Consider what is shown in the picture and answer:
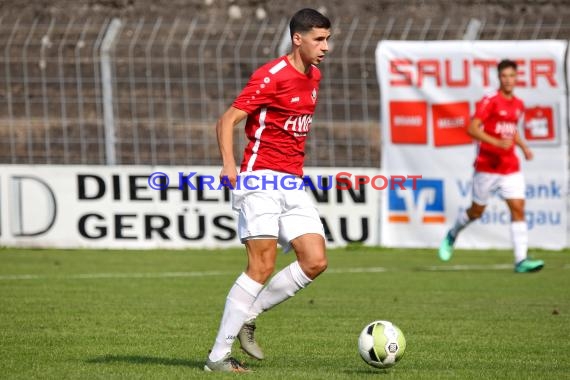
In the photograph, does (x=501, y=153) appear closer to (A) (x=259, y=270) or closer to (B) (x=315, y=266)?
(B) (x=315, y=266)

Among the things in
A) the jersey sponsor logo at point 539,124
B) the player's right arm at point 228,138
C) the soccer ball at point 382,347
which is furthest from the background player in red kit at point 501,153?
the player's right arm at point 228,138

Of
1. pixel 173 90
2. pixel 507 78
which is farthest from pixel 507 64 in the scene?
pixel 173 90

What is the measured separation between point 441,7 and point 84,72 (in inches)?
240

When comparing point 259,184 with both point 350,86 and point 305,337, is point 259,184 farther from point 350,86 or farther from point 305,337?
point 350,86

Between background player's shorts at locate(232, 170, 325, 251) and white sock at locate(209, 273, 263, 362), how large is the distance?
10.8 inches

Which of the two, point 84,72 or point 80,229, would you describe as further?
point 84,72

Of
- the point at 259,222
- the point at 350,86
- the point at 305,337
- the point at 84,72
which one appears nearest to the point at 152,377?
the point at 259,222

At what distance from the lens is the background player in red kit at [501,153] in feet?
46.6

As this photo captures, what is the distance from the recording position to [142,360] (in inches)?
302

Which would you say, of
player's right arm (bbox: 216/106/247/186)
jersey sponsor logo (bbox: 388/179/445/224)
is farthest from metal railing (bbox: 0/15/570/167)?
player's right arm (bbox: 216/106/247/186)

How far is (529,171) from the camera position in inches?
659

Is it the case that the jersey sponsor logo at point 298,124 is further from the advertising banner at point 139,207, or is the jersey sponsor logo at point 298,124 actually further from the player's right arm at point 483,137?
the advertising banner at point 139,207

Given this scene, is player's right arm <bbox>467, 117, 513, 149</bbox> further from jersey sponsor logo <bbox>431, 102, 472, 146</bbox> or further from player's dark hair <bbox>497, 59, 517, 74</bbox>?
jersey sponsor logo <bbox>431, 102, 472, 146</bbox>

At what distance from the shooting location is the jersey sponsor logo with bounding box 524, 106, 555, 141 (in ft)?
54.8
